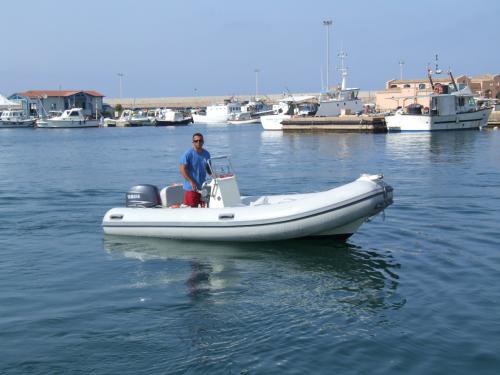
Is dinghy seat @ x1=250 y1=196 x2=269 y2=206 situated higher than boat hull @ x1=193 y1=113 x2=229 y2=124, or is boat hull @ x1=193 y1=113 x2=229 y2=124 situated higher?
boat hull @ x1=193 y1=113 x2=229 y2=124

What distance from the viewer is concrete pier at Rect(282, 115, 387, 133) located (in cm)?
5147

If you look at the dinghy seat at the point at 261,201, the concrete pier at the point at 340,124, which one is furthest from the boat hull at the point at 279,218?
the concrete pier at the point at 340,124

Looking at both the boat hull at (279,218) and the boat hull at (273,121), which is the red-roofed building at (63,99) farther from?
the boat hull at (279,218)

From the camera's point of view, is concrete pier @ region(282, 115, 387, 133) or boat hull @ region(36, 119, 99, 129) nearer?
concrete pier @ region(282, 115, 387, 133)

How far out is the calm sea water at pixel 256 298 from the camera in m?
6.89

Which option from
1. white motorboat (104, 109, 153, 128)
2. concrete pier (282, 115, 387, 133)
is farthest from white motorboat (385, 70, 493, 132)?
white motorboat (104, 109, 153, 128)

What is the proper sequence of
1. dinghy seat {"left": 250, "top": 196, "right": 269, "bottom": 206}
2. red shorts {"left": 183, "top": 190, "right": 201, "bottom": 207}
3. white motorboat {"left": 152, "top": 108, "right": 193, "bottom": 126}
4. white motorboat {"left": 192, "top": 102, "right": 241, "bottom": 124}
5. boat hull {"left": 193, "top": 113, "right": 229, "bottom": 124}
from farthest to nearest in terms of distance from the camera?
white motorboat {"left": 192, "top": 102, "right": 241, "bottom": 124}
boat hull {"left": 193, "top": 113, "right": 229, "bottom": 124}
white motorboat {"left": 152, "top": 108, "right": 193, "bottom": 126}
dinghy seat {"left": 250, "top": 196, "right": 269, "bottom": 206}
red shorts {"left": 183, "top": 190, "right": 201, "bottom": 207}

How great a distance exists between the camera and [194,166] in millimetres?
11562

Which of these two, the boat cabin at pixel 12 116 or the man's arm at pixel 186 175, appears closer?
the man's arm at pixel 186 175

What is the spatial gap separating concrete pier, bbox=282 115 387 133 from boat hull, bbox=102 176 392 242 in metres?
41.1

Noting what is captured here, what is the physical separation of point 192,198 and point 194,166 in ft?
2.07

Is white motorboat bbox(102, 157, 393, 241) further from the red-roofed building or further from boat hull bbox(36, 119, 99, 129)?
the red-roofed building

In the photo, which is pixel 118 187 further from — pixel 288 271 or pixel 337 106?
pixel 337 106

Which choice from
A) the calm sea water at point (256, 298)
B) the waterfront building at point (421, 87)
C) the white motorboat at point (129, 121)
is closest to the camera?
the calm sea water at point (256, 298)
